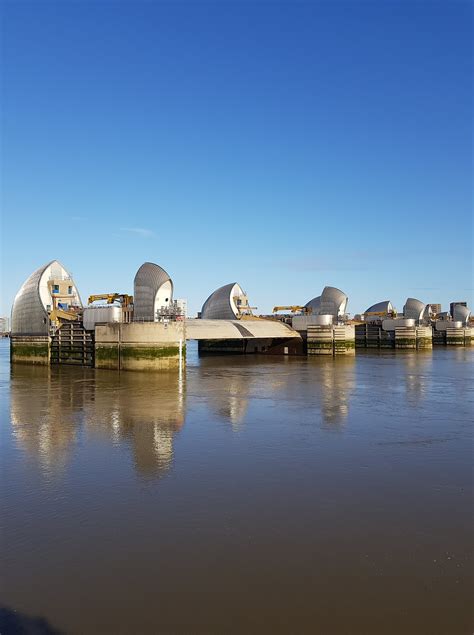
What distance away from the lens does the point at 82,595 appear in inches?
A: 322

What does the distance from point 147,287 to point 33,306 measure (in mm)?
16468

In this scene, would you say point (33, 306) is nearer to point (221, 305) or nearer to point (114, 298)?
point (114, 298)

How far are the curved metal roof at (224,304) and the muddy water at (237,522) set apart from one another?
5155cm

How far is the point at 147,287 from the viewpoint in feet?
155

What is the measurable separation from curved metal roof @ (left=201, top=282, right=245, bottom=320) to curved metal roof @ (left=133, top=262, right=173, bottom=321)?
94.7 ft

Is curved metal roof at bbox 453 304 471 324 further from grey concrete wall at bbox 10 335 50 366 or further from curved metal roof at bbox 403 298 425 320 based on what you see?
grey concrete wall at bbox 10 335 50 366

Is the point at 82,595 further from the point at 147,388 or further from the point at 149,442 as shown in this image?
the point at 147,388

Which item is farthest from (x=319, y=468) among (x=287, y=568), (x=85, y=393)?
(x=85, y=393)

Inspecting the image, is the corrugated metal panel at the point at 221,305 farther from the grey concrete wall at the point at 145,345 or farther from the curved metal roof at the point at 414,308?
the curved metal roof at the point at 414,308

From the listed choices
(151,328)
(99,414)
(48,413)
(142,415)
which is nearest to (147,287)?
(151,328)

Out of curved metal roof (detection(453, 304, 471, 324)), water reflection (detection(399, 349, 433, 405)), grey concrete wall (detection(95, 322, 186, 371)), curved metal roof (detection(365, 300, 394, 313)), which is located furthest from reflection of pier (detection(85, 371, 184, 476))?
curved metal roof (detection(453, 304, 471, 324))

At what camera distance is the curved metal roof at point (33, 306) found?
54.1 meters

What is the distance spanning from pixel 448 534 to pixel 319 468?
5.32 meters

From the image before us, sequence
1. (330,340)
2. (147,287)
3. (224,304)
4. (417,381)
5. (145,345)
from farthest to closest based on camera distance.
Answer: (224,304) < (330,340) < (147,287) < (145,345) < (417,381)
